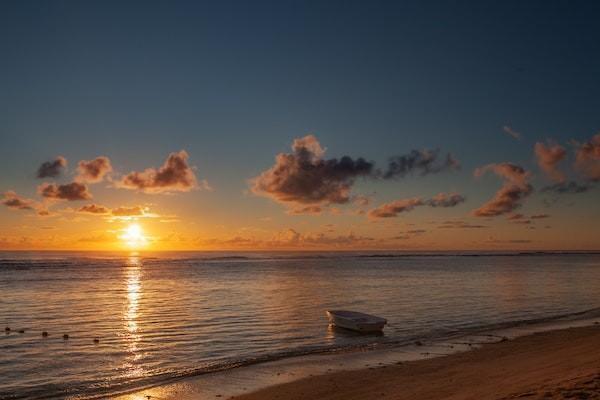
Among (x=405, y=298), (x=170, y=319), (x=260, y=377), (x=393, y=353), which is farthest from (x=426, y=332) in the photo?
(x=405, y=298)

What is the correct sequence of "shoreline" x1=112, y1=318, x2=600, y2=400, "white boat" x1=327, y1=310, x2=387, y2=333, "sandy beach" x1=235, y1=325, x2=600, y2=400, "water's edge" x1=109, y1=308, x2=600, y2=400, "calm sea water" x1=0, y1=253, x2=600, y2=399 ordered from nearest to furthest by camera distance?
"sandy beach" x1=235, y1=325, x2=600, y2=400 → "shoreline" x1=112, y1=318, x2=600, y2=400 → "water's edge" x1=109, y1=308, x2=600, y2=400 → "calm sea water" x1=0, y1=253, x2=600, y2=399 → "white boat" x1=327, y1=310, x2=387, y2=333

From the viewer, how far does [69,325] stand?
4325cm

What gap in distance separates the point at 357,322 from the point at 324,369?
12116 millimetres

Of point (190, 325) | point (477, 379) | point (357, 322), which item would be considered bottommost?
point (190, 325)

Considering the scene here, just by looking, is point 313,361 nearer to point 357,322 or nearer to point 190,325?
point 357,322

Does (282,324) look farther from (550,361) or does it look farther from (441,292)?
(441,292)

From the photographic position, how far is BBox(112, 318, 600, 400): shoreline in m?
22.2

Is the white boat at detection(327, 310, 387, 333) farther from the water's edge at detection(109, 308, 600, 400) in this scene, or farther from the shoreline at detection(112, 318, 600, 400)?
the shoreline at detection(112, 318, 600, 400)

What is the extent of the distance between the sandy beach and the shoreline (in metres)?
0.10

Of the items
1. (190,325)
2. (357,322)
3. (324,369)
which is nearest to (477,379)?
(324,369)

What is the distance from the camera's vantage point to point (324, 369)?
26656 mm

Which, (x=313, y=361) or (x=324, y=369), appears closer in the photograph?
(x=324, y=369)

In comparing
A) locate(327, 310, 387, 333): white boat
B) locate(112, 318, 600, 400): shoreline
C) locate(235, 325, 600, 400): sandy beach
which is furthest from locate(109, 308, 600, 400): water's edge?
locate(327, 310, 387, 333): white boat

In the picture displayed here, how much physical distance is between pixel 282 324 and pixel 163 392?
68.9 ft
